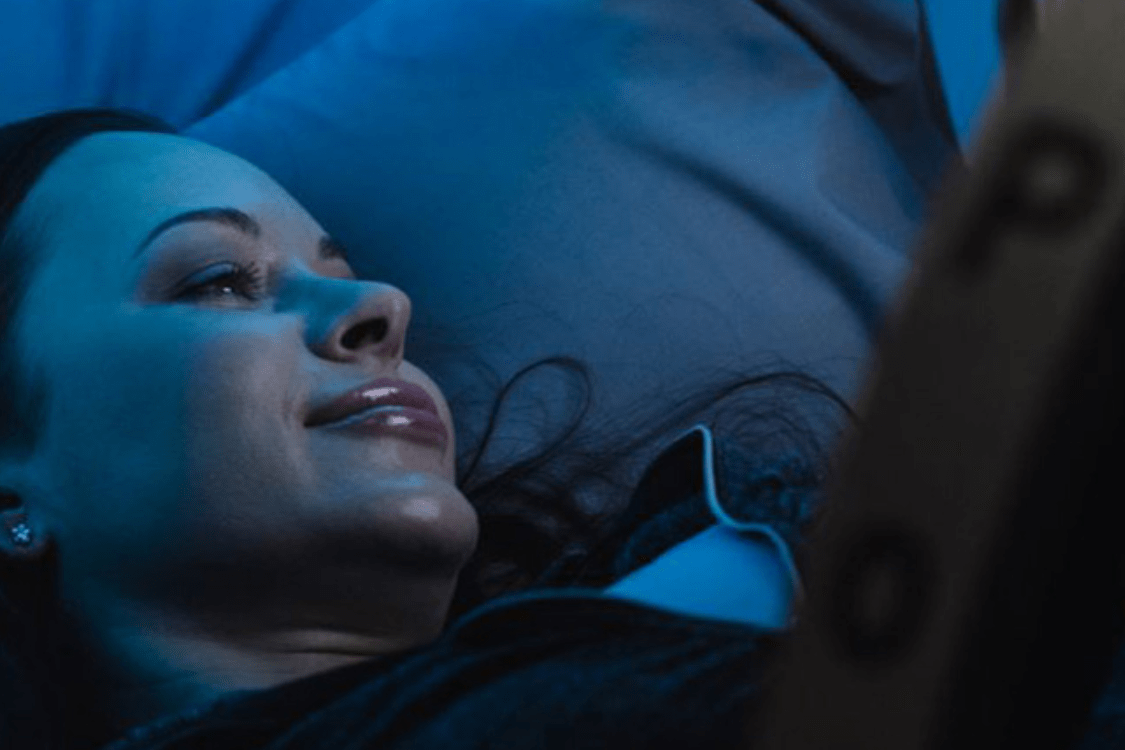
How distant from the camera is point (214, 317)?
2.89 ft

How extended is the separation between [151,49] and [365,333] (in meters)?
0.55

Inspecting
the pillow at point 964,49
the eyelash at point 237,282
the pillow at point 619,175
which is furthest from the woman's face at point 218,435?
the pillow at point 964,49

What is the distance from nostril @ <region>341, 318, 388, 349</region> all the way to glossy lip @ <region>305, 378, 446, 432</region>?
0.02 meters

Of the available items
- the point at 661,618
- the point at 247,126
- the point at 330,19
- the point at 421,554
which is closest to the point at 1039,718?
the point at 661,618

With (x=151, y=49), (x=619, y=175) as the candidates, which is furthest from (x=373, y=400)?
(x=151, y=49)

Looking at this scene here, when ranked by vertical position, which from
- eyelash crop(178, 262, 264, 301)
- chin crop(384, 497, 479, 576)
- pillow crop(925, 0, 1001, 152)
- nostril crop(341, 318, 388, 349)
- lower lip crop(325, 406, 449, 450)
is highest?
pillow crop(925, 0, 1001, 152)

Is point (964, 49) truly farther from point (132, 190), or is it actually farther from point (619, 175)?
point (132, 190)

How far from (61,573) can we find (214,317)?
166mm

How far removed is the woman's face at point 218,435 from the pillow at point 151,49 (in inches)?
15.2

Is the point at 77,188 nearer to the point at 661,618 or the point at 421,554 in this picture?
the point at 421,554

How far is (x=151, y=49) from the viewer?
136cm

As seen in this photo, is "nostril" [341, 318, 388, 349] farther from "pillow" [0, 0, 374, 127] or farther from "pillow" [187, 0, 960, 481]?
"pillow" [0, 0, 374, 127]

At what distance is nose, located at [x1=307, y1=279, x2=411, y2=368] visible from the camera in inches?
34.8

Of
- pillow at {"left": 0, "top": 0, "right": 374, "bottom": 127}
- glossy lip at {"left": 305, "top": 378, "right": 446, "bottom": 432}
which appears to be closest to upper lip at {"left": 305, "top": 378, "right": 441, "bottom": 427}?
glossy lip at {"left": 305, "top": 378, "right": 446, "bottom": 432}
